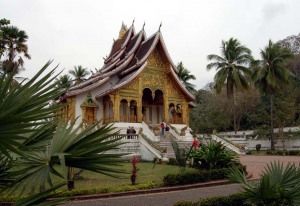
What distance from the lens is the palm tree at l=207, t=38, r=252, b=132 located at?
37656mm

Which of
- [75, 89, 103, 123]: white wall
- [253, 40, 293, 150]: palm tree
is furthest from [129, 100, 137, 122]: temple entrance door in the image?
[253, 40, 293, 150]: palm tree

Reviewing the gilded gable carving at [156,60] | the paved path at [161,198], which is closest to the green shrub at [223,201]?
the paved path at [161,198]

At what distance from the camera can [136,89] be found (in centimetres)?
2917

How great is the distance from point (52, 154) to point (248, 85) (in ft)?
121

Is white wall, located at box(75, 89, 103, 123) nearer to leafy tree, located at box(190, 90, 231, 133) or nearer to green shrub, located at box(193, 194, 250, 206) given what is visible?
green shrub, located at box(193, 194, 250, 206)

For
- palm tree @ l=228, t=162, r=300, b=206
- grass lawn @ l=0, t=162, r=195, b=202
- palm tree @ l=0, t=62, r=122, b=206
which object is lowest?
grass lawn @ l=0, t=162, r=195, b=202

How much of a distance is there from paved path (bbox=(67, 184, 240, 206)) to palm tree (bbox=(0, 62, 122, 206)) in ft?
22.9

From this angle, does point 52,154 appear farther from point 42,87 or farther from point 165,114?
point 165,114

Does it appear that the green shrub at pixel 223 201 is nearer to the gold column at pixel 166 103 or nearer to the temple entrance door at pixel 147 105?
the gold column at pixel 166 103

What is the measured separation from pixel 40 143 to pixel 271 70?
34913mm

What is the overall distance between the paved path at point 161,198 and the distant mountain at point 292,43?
4798 centimetres

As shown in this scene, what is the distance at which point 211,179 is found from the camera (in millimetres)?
14062

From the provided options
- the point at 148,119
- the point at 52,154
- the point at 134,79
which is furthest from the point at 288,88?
the point at 52,154

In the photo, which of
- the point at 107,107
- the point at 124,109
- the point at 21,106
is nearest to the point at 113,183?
the point at 21,106
